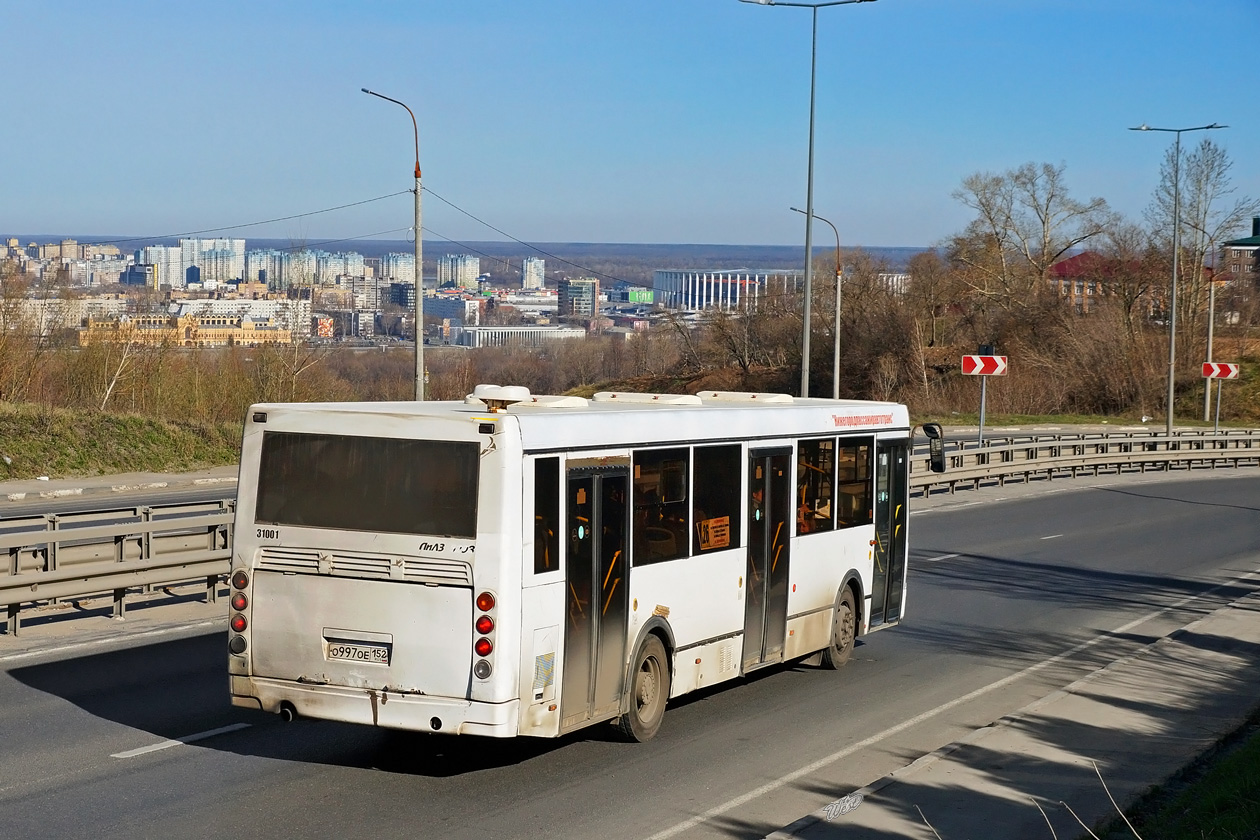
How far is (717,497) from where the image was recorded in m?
9.92

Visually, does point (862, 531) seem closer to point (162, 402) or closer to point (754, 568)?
point (754, 568)

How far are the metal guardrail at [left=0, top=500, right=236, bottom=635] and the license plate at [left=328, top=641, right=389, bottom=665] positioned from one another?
5218 mm

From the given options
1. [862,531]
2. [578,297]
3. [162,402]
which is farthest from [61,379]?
[578,297]

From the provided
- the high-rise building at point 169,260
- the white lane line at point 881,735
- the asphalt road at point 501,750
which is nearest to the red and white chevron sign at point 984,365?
the white lane line at point 881,735

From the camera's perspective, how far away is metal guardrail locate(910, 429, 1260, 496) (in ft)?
100

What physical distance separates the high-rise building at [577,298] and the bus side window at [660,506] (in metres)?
126

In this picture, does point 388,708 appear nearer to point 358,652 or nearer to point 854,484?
point 358,652

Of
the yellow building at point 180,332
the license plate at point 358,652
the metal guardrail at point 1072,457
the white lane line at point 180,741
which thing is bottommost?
the metal guardrail at point 1072,457

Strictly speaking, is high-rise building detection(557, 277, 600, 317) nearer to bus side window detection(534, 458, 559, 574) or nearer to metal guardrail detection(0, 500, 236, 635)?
metal guardrail detection(0, 500, 236, 635)

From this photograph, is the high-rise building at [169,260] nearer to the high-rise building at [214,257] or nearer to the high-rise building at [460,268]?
the high-rise building at [214,257]

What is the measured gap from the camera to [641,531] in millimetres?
9039

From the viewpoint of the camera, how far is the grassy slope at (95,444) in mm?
30016

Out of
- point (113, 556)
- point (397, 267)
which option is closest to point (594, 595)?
point (113, 556)

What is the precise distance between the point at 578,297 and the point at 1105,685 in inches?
5371
